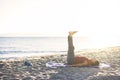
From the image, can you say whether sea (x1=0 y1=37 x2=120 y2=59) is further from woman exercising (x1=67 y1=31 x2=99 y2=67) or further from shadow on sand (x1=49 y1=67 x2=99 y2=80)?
shadow on sand (x1=49 y1=67 x2=99 y2=80)

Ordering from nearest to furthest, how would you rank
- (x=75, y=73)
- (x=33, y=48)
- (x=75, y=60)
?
(x=75, y=73) → (x=75, y=60) → (x=33, y=48)

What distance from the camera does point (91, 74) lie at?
15.5 meters

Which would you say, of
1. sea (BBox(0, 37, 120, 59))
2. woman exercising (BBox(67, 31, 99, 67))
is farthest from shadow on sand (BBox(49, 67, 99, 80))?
sea (BBox(0, 37, 120, 59))

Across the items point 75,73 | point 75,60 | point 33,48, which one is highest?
point 33,48

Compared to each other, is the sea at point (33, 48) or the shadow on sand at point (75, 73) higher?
the sea at point (33, 48)

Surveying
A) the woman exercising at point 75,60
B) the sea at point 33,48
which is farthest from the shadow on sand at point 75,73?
the sea at point 33,48

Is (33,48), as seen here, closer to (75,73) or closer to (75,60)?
(75,60)

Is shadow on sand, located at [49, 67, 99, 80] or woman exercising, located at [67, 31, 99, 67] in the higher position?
woman exercising, located at [67, 31, 99, 67]

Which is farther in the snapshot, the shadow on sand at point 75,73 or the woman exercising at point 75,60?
the woman exercising at point 75,60

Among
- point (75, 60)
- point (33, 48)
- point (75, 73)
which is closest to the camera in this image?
point (75, 73)

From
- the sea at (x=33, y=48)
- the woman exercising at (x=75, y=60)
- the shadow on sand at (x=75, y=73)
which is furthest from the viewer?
the sea at (x=33, y=48)

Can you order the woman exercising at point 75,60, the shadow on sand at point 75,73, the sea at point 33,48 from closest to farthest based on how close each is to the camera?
the shadow on sand at point 75,73, the woman exercising at point 75,60, the sea at point 33,48

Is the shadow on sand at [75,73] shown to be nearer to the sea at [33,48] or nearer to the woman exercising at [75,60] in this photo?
the woman exercising at [75,60]

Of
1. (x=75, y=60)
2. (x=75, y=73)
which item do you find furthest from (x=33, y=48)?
(x=75, y=73)
